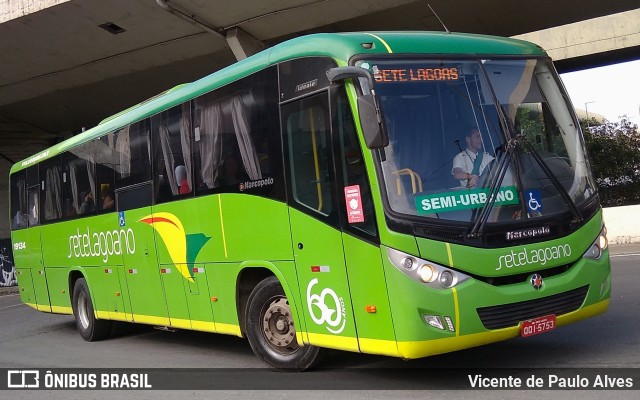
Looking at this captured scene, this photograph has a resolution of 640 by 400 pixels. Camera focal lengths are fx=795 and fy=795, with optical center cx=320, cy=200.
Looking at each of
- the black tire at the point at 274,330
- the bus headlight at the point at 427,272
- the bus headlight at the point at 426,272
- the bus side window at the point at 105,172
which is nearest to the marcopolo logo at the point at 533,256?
the bus headlight at the point at 427,272

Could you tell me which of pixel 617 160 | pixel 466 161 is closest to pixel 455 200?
pixel 466 161

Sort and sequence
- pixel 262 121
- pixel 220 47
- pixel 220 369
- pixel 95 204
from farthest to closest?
pixel 220 47 → pixel 95 204 → pixel 220 369 → pixel 262 121

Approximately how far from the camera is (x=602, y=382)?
636cm

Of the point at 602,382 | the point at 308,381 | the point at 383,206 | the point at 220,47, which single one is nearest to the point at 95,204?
the point at 308,381

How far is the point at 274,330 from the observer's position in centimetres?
797

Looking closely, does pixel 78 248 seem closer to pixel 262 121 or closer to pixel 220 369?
pixel 220 369

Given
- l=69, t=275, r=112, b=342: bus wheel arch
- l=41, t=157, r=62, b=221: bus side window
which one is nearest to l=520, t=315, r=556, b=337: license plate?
l=69, t=275, r=112, b=342: bus wheel arch

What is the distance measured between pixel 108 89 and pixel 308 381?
72.8 feet

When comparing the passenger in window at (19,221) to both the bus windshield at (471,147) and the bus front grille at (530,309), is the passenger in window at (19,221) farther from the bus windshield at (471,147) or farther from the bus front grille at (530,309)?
the bus front grille at (530,309)

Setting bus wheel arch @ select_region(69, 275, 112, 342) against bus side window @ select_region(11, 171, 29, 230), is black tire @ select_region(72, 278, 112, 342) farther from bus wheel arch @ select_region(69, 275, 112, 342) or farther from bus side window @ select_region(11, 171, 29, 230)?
bus side window @ select_region(11, 171, 29, 230)

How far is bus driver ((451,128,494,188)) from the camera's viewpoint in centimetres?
651

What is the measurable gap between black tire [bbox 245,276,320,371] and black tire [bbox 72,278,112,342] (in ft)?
16.2

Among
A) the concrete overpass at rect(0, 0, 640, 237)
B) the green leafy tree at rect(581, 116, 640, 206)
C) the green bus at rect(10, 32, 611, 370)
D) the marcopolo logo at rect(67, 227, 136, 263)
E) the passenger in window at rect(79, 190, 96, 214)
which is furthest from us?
the green leafy tree at rect(581, 116, 640, 206)

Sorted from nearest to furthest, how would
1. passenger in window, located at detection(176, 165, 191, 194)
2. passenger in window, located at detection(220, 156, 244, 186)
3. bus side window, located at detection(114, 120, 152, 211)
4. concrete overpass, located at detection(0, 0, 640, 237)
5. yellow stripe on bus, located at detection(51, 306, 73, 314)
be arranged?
passenger in window, located at detection(220, 156, 244, 186) → passenger in window, located at detection(176, 165, 191, 194) → bus side window, located at detection(114, 120, 152, 211) → yellow stripe on bus, located at detection(51, 306, 73, 314) → concrete overpass, located at detection(0, 0, 640, 237)
